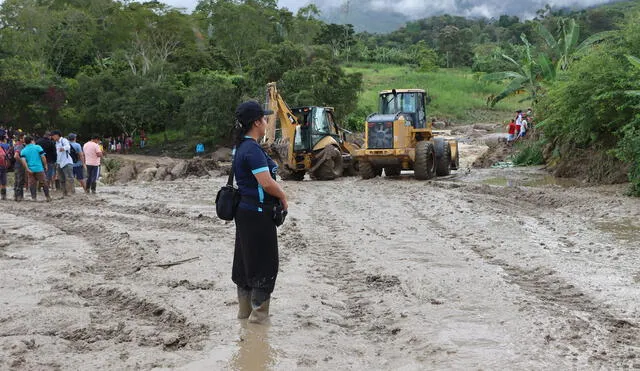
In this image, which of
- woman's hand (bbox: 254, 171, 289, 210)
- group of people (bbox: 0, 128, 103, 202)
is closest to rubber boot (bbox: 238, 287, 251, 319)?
woman's hand (bbox: 254, 171, 289, 210)

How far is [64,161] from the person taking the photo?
49.5 feet

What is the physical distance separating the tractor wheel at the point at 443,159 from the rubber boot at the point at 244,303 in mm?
15023

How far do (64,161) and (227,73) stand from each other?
137 feet

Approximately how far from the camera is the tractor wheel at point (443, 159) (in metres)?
19.7

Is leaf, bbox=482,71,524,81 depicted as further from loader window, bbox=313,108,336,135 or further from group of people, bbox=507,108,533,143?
loader window, bbox=313,108,336,135

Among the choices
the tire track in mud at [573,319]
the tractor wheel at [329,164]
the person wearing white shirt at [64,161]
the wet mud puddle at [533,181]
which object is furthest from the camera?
the tractor wheel at [329,164]

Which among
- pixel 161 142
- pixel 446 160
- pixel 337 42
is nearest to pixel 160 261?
pixel 446 160

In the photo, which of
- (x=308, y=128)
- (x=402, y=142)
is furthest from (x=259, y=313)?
(x=308, y=128)

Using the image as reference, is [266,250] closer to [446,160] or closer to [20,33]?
[446,160]

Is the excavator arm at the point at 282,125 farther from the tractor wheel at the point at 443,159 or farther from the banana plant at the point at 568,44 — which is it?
the banana plant at the point at 568,44

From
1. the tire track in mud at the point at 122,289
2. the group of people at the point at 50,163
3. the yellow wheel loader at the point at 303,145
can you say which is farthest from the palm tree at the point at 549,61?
the tire track in mud at the point at 122,289

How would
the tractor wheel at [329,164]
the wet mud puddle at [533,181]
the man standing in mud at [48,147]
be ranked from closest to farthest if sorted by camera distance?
the man standing in mud at [48,147] → the wet mud puddle at [533,181] → the tractor wheel at [329,164]

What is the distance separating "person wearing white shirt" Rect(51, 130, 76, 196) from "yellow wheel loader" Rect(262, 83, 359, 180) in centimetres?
575

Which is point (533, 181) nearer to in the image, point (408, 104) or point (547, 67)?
point (408, 104)
